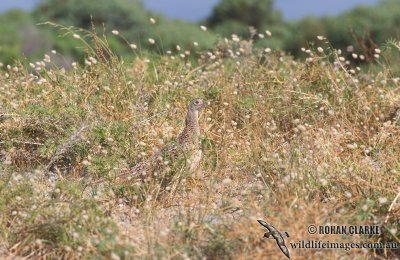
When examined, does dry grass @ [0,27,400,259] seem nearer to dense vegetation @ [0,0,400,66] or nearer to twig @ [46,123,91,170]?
twig @ [46,123,91,170]

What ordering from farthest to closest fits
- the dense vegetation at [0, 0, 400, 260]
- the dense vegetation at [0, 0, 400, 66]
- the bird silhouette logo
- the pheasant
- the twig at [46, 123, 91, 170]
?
1. the dense vegetation at [0, 0, 400, 66]
2. the twig at [46, 123, 91, 170]
3. the pheasant
4. the dense vegetation at [0, 0, 400, 260]
5. the bird silhouette logo

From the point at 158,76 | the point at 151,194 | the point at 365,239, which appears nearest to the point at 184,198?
the point at 151,194

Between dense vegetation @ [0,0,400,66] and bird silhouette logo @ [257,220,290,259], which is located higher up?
bird silhouette logo @ [257,220,290,259]

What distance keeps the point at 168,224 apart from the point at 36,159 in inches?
69.9

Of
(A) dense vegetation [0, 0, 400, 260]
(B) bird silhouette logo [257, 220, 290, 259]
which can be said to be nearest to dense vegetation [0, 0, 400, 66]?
(A) dense vegetation [0, 0, 400, 260]

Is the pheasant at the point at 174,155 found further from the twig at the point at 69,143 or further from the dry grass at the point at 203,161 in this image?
the twig at the point at 69,143

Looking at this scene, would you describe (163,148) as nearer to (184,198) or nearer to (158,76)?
(184,198)

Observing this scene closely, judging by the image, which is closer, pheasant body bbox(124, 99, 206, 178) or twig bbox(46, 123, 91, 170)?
pheasant body bbox(124, 99, 206, 178)

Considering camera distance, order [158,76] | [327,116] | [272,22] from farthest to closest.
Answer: [272,22] → [158,76] → [327,116]

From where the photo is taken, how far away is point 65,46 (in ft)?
102

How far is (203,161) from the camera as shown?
6.63 m

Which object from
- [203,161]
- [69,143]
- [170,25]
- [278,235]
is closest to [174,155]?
[203,161]

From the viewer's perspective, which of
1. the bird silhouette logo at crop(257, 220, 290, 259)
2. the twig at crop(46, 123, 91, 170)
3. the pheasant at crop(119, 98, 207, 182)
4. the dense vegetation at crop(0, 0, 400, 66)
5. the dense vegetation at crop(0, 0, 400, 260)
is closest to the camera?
the bird silhouette logo at crop(257, 220, 290, 259)

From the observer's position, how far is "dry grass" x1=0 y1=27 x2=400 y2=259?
5176 millimetres
